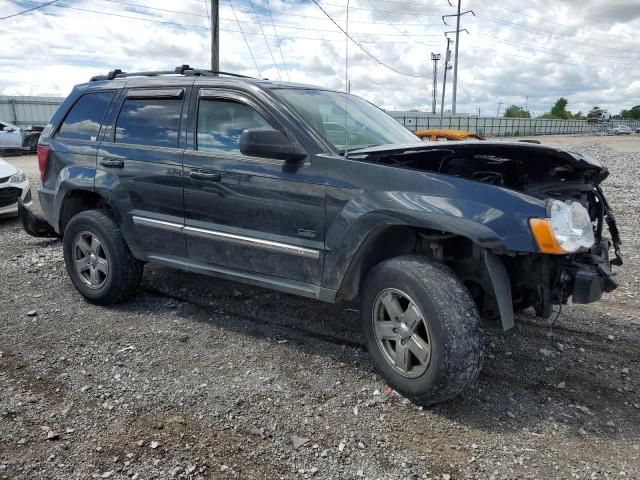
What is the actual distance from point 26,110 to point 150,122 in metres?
29.2

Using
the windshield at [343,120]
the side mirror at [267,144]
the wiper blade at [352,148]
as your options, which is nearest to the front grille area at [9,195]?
the windshield at [343,120]

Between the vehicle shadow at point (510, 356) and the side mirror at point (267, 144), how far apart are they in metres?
1.45

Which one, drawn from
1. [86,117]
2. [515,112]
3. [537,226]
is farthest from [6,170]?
[515,112]

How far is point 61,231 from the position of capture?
17.2ft

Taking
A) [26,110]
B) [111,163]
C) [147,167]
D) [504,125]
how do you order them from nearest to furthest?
[147,167]
[111,163]
[26,110]
[504,125]

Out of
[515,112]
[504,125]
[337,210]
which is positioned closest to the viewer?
[337,210]

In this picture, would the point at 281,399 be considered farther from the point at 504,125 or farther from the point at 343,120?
the point at 504,125

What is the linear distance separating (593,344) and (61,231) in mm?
4711

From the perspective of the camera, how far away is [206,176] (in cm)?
407

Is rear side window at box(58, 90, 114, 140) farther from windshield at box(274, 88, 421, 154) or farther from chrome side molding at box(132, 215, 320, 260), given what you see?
windshield at box(274, 88, 421, 154)

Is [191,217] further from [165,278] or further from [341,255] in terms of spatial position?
[165,278]

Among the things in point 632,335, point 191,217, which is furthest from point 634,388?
point 191,217

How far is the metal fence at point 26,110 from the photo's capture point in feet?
94.3

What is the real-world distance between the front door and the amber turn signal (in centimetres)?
132
